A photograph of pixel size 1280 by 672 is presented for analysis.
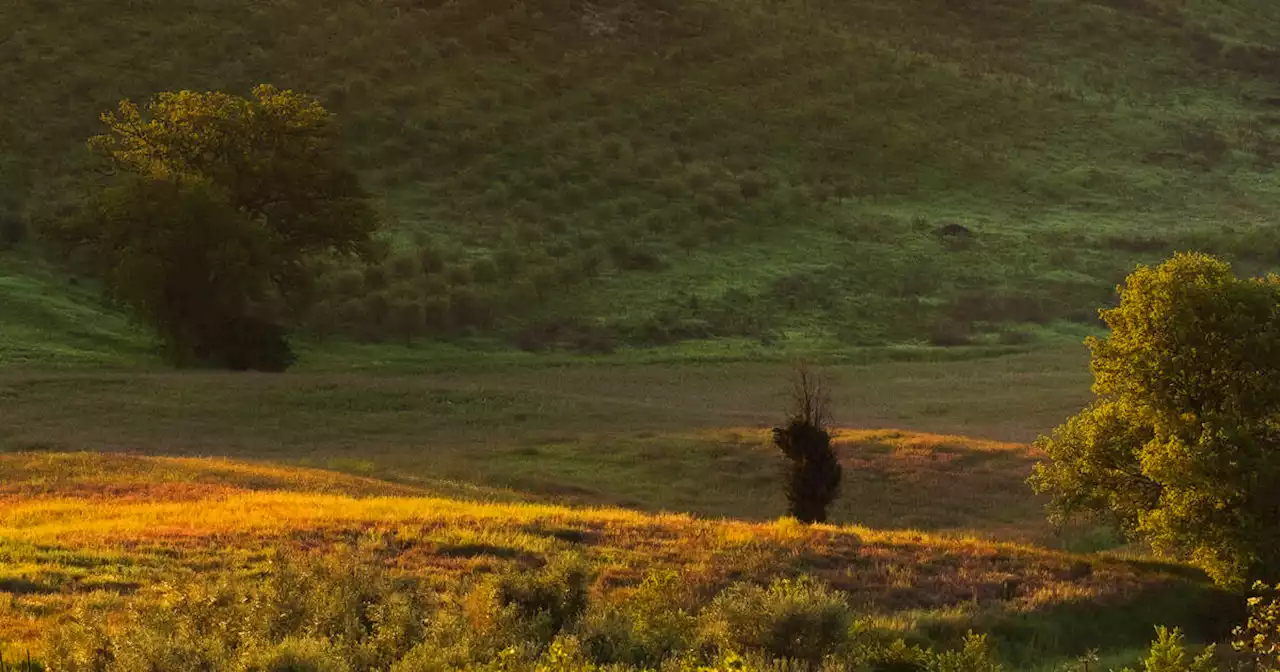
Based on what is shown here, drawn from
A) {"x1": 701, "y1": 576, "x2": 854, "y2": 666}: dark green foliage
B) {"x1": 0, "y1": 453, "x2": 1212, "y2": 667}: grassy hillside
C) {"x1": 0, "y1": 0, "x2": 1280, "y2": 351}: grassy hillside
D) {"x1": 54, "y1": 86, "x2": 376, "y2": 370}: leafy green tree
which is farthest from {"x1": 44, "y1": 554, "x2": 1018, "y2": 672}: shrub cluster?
{"x1": 0, "y1": 0, "x2": 1280, "y2": 351}: grassy hillside

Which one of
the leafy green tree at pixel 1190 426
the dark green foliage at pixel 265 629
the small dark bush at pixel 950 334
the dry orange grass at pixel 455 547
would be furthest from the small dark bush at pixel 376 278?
the dark green foliage at pixel 265 629

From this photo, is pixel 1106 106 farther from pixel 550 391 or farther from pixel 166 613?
pixel 166 613

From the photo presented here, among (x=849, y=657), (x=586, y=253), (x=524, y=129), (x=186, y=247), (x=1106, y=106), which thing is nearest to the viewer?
(x=849, y=657)

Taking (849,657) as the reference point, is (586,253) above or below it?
above

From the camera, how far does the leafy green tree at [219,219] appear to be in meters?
41.5

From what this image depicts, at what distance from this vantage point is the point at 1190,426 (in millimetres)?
18625

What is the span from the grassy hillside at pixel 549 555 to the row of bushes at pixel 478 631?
1549 millimetres

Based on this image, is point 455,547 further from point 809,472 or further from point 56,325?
point 56,325

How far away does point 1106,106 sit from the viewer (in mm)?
101562

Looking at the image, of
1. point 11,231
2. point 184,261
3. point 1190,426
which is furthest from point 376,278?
point 1190,426

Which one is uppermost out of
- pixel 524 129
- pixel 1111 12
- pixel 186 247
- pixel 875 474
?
pixel 1111 12

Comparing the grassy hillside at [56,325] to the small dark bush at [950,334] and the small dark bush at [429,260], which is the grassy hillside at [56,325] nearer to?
the small dark bush at [429,260]

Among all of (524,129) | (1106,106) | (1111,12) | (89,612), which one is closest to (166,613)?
(89,612)

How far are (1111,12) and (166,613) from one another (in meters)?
131
